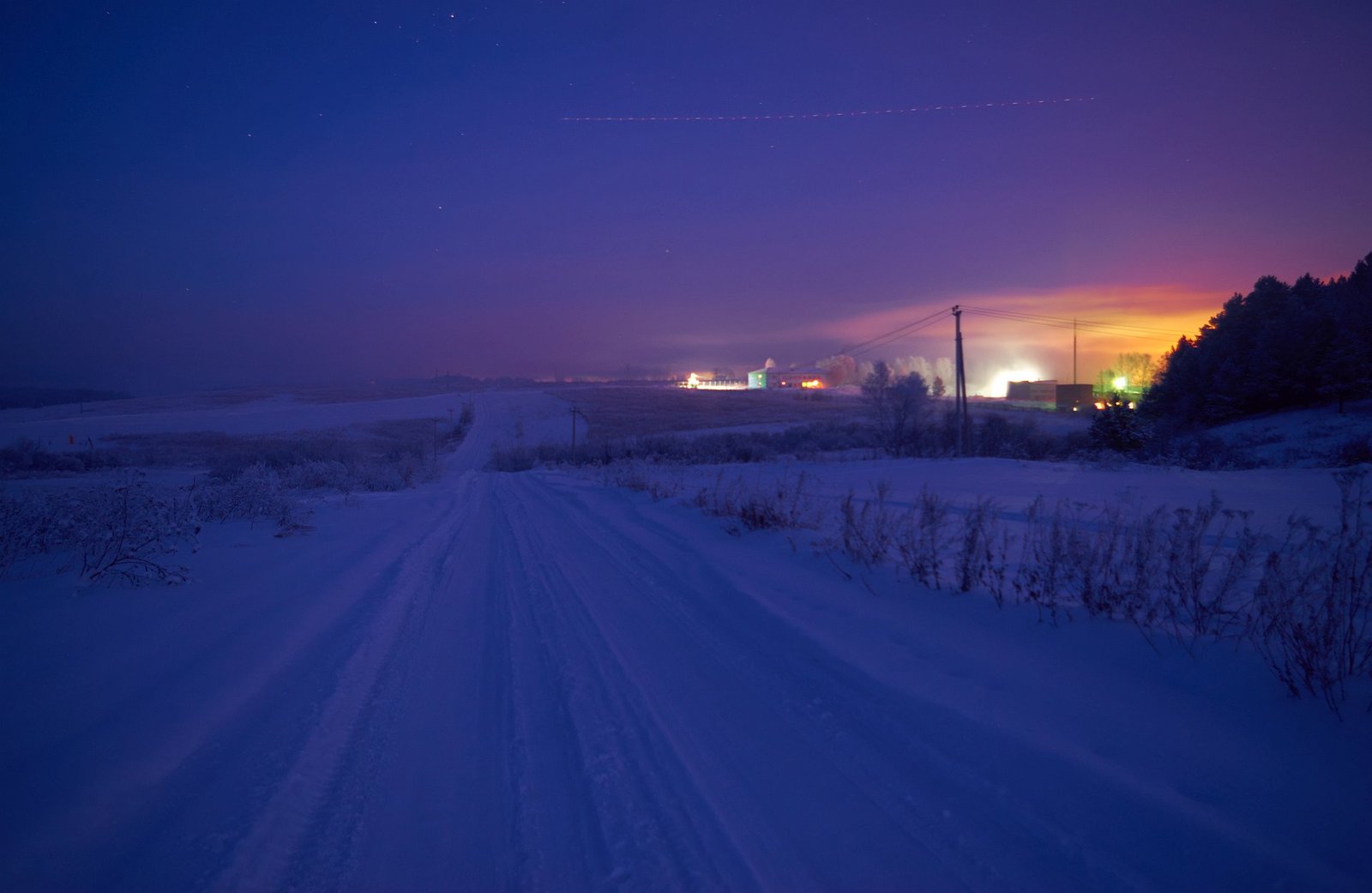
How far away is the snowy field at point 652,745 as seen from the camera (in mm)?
2633

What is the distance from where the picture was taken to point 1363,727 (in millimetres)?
3258

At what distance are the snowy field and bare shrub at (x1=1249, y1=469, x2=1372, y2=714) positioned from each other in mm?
155

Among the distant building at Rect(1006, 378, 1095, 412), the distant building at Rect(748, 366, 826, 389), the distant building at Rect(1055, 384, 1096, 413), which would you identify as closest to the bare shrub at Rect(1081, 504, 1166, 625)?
the distant building at Rect(1006, 378, 1095, 412)

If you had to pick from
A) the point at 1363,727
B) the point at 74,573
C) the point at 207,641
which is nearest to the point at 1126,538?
the point at 1363,727

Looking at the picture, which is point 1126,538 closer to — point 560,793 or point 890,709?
point 890,709

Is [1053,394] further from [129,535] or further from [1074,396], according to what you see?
[129,535]

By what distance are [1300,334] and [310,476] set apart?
4330cm

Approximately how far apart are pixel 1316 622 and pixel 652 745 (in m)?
3.86

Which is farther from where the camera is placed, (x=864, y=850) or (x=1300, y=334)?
(x=1300, y=334)

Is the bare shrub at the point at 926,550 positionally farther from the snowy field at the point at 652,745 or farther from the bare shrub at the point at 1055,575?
the bare shrub at the point at 1055,575

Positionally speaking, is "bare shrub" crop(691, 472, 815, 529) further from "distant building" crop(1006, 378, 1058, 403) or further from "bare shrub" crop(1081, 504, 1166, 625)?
"distant building" crop(1006, 378, 1058, 403)

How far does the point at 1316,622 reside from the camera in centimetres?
368

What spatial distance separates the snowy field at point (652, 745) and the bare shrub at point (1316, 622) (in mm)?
155

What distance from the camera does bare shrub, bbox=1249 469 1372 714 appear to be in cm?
360
